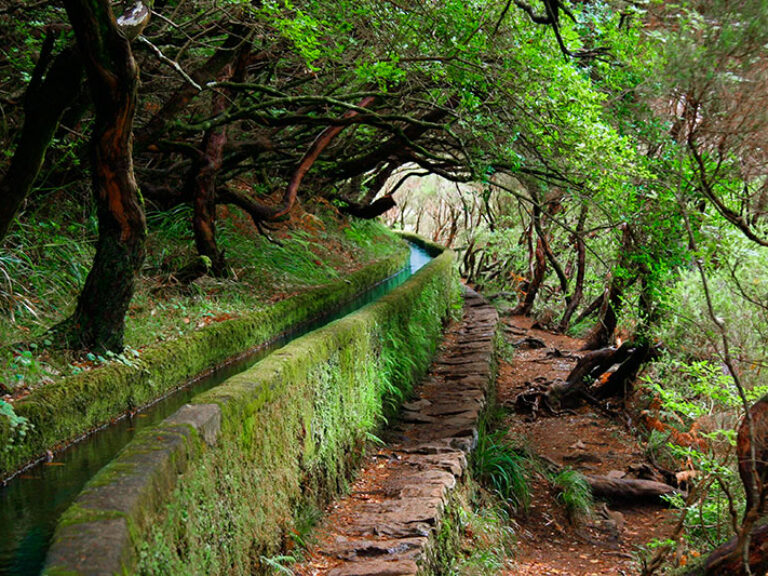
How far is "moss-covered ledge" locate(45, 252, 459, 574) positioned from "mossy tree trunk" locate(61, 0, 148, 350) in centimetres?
213

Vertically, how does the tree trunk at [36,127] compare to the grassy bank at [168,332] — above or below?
above

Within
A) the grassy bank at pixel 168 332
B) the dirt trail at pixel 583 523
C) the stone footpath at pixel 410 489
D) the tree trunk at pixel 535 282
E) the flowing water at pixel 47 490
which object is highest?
the tree trunk at pixel 535 282

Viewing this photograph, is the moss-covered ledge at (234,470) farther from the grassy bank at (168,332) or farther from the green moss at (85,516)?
the grassy bank at (168,332)

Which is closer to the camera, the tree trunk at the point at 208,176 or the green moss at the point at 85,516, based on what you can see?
the green moss at the point at 85,516

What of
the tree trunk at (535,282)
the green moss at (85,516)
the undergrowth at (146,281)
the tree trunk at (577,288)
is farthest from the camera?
the tree trunk at (535,282)

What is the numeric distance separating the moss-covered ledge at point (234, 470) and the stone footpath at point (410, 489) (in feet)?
0.90

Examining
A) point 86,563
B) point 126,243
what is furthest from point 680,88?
point 126,243

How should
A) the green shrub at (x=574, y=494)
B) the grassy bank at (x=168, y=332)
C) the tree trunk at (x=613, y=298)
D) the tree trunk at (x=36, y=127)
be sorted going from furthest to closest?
the tree trunk at (x=613, y=298), the green shrub at (x=574, y=494), the tree trunk at (x=36, y=127), the grassy bank at (x=168, y=332)

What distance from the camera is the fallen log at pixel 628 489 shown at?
838 cm

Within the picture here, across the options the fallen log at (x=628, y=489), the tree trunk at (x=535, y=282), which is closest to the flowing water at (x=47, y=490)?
the fallen log at (x=628, y=489)

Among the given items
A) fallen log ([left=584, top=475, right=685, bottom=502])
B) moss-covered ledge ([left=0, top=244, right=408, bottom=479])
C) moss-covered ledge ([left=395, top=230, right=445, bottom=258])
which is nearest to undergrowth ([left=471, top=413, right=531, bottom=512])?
fallen log ([left=584, top=475, right=685, bottom=502])

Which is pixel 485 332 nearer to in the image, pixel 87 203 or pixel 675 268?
pixel 675 268

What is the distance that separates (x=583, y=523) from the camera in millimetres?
7723

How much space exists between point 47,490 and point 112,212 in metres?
2.81
